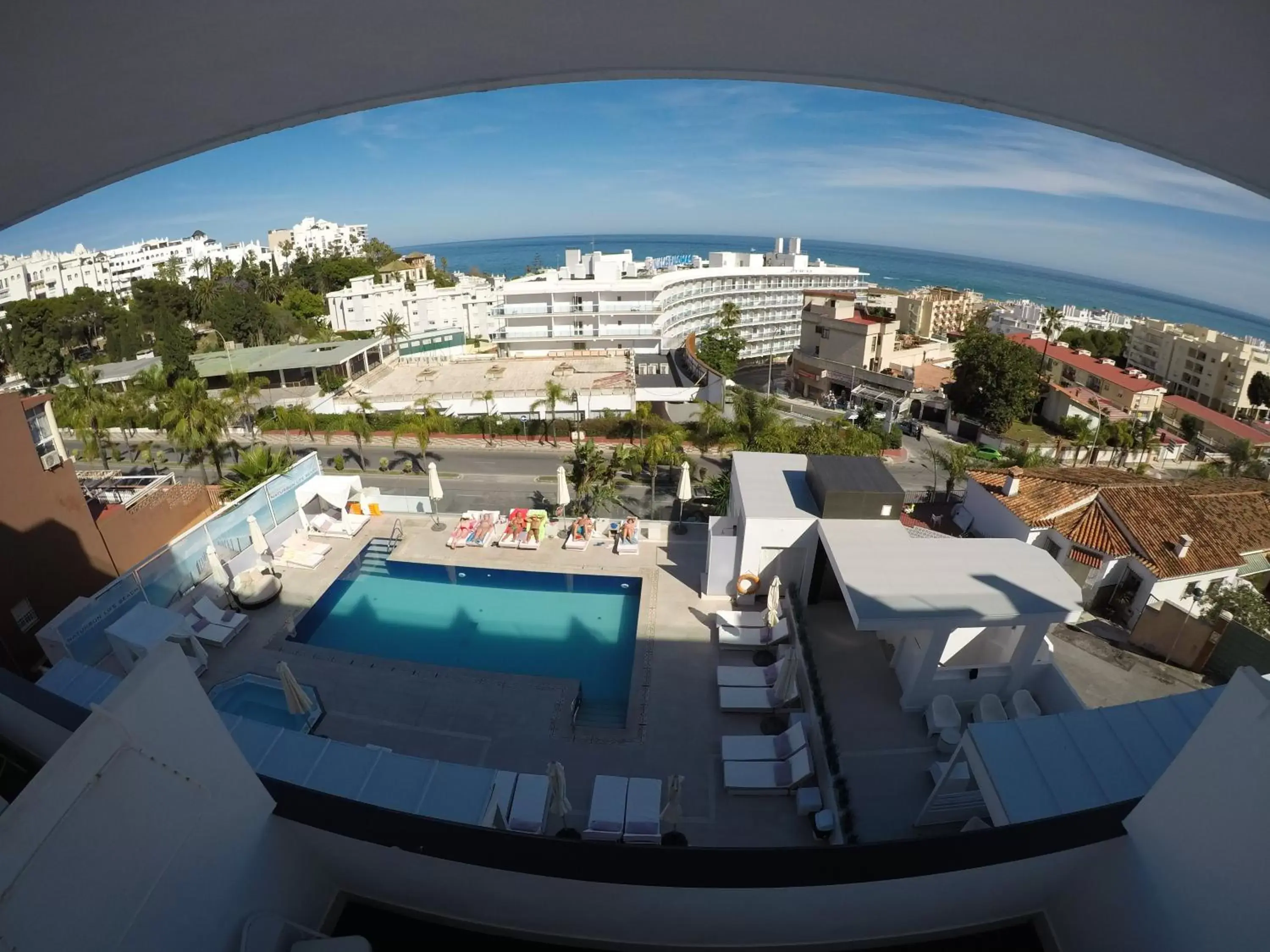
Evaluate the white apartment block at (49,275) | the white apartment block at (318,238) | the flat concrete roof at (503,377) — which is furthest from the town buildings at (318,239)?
the flat concrete roof at (503,377)

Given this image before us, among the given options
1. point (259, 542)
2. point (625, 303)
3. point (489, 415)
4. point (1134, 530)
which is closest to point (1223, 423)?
point (1134, 530)

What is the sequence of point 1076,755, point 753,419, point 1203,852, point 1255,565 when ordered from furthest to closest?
point 753,419 < point 1255,565 < point 1076,755 < point 1203,852

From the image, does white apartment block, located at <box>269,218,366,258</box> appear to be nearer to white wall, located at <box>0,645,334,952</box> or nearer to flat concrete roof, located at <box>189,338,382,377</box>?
flat concrete roof, located at <box>189,338,382,377</box>

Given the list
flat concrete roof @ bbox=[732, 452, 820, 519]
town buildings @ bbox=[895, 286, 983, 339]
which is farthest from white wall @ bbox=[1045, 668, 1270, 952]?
town buildings @ bbox=[895, 286, 983, 339]

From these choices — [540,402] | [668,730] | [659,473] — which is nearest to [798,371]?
[540,402]

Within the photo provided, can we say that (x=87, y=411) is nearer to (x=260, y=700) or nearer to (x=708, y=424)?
(x=260, y=700)
